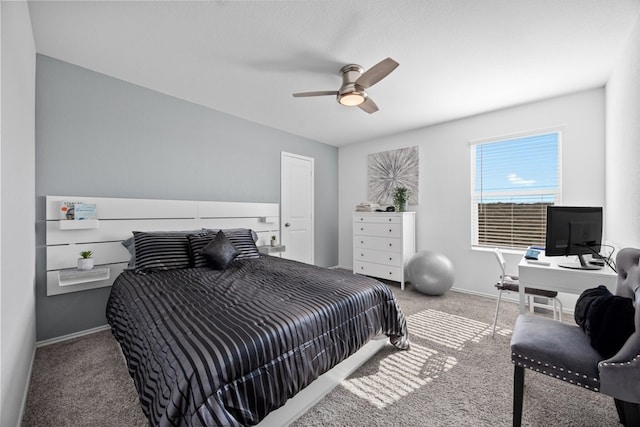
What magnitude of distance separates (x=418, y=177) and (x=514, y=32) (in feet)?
8.13

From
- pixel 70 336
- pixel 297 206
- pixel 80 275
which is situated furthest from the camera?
pixel 297 206

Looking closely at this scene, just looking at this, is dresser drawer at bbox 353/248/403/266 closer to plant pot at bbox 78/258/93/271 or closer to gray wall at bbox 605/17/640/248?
gray wall at bbox 605/17/640/248

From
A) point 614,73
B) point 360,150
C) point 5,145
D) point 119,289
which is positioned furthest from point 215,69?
point 614,73

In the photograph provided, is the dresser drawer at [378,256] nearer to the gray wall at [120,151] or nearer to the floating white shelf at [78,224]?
the gray wall at [120,151]

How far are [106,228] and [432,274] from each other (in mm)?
3814

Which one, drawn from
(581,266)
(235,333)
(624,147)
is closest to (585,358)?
(581,266)

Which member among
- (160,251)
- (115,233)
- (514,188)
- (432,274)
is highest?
(514,188)

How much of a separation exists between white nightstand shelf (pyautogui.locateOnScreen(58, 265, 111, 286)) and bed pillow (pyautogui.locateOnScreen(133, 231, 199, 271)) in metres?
0.32

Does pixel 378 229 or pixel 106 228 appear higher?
pixel 106 228

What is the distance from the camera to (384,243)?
4285 mm

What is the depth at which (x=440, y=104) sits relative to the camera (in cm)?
341

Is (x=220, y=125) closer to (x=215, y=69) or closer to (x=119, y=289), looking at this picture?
(x=215, y=69)

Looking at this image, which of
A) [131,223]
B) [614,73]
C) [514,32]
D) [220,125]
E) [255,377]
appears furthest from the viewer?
[220,125]

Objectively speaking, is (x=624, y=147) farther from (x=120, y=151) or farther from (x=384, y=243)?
(x=120, y=151)
